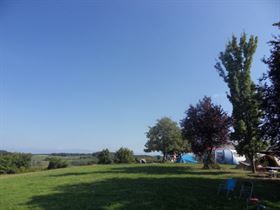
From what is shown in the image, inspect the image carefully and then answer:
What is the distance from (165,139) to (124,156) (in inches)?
389

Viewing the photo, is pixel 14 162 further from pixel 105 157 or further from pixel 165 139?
pixel 165 139

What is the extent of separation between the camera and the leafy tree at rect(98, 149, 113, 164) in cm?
4261

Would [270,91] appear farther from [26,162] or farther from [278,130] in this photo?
[26,162]

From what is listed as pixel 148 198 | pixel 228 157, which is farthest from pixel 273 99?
pixel 228 157

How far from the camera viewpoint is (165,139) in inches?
2013

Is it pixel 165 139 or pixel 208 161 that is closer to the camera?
pixel 208 161

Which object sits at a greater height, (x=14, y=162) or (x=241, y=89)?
(x=241, y=89)

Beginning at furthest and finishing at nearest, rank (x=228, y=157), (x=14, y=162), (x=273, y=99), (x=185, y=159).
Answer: (x=185, y=159), (x=228, y=157), (x=14, y=162), (x=273, y=99)

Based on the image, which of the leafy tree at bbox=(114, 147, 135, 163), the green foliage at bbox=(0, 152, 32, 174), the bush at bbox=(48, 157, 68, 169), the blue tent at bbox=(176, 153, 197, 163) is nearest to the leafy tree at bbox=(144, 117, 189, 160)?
the blue tent at bbox=(176, 153, 197, 163)

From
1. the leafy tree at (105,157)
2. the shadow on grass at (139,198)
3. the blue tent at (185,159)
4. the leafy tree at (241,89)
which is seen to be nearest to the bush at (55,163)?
the leafy tree at (105,157)

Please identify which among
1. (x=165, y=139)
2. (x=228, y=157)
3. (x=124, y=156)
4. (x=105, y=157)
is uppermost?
(x=165, y=139)

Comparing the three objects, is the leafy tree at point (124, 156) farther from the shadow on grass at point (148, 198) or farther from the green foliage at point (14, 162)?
the shadow on grass at point (148, 198)

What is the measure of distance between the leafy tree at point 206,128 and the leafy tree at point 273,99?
910 cm

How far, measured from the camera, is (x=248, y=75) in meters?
25.0
